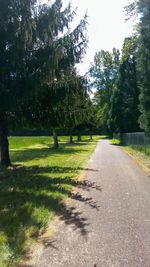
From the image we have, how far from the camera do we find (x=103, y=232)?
6293 mm

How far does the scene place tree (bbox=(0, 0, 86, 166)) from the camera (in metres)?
14.8

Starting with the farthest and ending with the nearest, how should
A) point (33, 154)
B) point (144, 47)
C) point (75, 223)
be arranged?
point (33, 154) < point (144, 47) < point (75, 223)

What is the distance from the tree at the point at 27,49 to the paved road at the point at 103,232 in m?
5.79

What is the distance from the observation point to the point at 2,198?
371 inches

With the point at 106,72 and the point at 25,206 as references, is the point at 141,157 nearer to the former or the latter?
the point at 25,206

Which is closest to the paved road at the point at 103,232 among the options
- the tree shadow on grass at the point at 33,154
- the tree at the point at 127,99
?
the tree shadow on grass at the point at 33,154

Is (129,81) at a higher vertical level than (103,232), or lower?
higher

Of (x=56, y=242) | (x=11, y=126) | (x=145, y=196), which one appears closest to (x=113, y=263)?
(x=56, y=242)

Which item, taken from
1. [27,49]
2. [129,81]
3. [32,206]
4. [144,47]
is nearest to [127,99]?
[129,81]

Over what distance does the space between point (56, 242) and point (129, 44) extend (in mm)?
18338

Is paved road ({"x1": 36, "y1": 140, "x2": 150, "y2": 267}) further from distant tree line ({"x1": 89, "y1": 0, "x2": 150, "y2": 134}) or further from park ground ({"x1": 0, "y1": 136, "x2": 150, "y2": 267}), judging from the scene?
distant tree line ({"x1": 89, "y1": 0, "x2": 150, "y2": 134})

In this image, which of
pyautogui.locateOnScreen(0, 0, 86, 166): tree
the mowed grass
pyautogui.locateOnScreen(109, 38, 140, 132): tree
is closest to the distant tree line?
pyautogui.locateOnScreen(109, 38, 140, 132): tree

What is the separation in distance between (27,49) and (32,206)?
30.1 ft

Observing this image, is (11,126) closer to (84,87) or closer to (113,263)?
(84,87)
